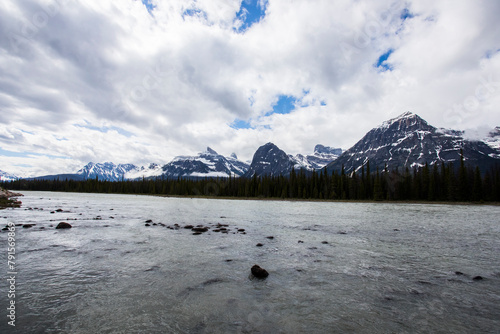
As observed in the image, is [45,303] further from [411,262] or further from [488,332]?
[411,262]

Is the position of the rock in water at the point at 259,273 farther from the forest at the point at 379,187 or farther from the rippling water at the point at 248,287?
the forest at the point at 379,187

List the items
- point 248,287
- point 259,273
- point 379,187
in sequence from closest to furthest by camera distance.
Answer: point 248,287, point 259,273, point 379,187

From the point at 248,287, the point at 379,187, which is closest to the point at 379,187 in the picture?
the point at 379,187

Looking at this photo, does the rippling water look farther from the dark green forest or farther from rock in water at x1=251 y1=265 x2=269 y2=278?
the dark green forest

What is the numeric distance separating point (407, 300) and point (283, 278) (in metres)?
5.19

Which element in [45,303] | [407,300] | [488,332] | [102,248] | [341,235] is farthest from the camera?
[341,235]

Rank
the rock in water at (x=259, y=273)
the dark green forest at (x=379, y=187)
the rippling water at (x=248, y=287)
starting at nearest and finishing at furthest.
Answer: the rippling water at (x=248, y=287) < the rock in water at (x=259, y=273) < the dark green forest at (x=379, y=187)

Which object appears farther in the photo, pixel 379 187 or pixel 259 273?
pixel 379 187

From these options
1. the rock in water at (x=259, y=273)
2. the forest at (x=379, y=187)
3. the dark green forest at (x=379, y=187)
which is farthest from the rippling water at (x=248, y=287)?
the dark green forest at (x=379, y=187)

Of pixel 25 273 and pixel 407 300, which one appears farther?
pixel 25 273

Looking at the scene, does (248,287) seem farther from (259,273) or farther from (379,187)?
(379,187)

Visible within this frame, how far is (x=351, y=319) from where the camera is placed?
822 cm

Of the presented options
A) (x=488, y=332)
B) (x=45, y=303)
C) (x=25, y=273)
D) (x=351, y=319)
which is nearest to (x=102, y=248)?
(x=25, y=273)

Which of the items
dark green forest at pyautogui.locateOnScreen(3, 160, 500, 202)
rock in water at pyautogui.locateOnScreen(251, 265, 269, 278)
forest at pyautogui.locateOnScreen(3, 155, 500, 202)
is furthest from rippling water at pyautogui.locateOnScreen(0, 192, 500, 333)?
dark green forest at pyautogui.locateOnScreen(3, 160, 500, 202)
